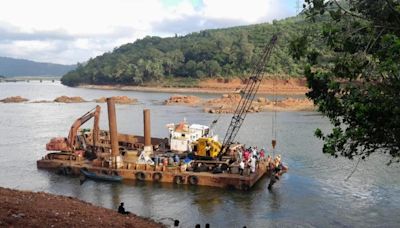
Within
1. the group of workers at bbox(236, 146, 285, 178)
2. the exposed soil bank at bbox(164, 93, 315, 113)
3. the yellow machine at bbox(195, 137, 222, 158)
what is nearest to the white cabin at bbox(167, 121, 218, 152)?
the yellow machine at bbox(195, 137, 222, 158)

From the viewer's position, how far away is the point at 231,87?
436 ft

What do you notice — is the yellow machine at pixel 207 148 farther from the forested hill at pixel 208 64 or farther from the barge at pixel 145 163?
the forested hill at pixel 208 64

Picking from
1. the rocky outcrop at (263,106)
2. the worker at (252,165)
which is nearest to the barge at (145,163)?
the worker at (252,165)

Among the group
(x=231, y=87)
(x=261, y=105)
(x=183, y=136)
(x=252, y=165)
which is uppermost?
(x=231, y=87)

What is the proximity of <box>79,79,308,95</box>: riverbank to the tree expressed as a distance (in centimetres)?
9710

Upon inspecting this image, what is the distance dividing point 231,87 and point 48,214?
117m

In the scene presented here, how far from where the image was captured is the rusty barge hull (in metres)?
29.0

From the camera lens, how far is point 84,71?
194125 millimetres

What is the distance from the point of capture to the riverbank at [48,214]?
1528 cm

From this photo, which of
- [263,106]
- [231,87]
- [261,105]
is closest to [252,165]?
[263,106]

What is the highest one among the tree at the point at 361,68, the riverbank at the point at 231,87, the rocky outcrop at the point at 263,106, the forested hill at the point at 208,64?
the forested hill at the point at 208,64

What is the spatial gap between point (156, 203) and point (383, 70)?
63.6 feet

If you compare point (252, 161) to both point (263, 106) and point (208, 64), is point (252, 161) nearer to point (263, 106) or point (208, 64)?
point (263, 106)

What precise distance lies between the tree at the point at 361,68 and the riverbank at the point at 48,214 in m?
9.51
